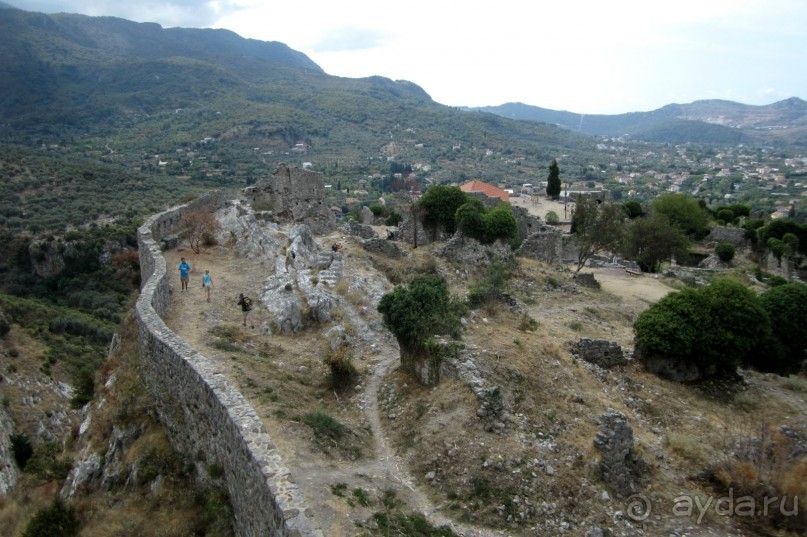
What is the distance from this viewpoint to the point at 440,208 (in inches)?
1172

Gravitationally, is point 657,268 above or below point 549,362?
below

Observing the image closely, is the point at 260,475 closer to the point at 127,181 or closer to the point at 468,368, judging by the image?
the point at 468,368

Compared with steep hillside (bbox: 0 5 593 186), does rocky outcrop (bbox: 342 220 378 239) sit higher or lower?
lower

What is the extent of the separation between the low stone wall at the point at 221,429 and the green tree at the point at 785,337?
50.8 feet

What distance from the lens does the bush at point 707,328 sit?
1530 centimetres

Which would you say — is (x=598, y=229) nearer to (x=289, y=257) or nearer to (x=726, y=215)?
(x=289, y=257)

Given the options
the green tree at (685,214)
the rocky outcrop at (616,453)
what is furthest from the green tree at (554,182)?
the rocky outcrop at (616,453)

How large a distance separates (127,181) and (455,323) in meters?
69.6

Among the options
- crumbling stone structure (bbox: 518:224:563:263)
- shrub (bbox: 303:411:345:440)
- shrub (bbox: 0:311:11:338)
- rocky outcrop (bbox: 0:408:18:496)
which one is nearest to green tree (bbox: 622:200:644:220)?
crumbling stone structure (bbox: 518:224:563:263)

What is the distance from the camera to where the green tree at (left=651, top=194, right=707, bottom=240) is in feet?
143

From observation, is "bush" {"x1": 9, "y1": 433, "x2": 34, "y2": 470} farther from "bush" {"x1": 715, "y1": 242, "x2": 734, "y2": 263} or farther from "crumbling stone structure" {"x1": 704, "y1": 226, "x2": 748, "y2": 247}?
"crumbling stone structure" {"x1": 704, "y1": 226, "x2": 748, "y2": 247}

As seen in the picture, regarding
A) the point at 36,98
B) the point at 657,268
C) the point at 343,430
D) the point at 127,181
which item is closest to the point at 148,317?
the point at 343,430

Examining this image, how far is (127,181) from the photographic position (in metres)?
72.2

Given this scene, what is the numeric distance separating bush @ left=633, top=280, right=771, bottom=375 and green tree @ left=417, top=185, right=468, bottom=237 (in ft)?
47.8
